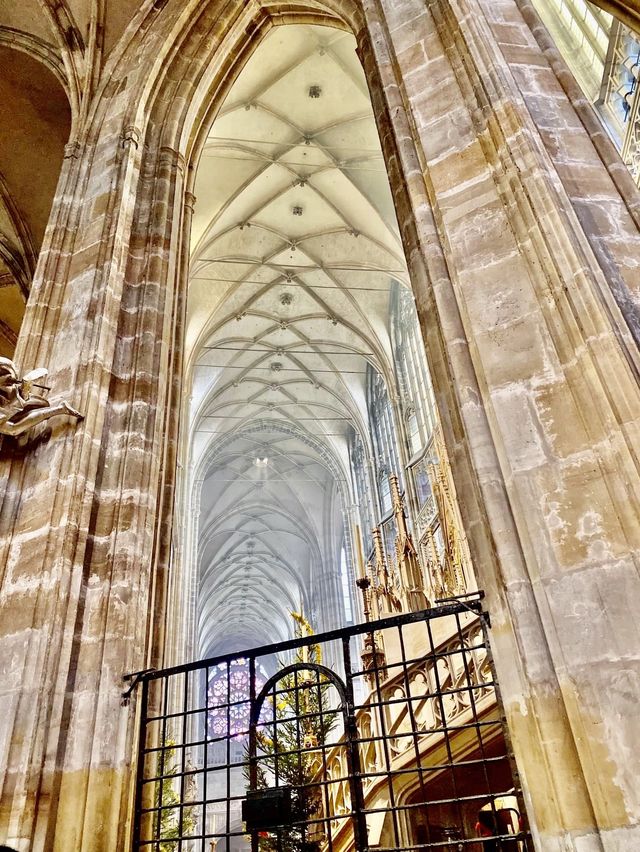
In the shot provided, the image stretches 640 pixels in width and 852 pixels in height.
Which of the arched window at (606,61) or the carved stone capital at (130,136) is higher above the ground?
the arched window at (606,61)

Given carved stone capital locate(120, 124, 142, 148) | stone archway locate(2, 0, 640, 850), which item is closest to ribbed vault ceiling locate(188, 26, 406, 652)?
carved stone capital locate(120, 124, 142, 148)

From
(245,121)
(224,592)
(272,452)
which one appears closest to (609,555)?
(245,121)

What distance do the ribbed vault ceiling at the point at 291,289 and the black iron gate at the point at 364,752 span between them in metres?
10.00

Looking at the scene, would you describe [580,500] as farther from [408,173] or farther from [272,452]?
[272,452]

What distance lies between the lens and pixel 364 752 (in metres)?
7.29

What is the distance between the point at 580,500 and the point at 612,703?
0.89 m

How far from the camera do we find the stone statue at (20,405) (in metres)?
4.96

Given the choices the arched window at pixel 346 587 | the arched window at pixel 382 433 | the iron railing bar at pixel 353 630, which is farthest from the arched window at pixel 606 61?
the arched window at pixel 346 587

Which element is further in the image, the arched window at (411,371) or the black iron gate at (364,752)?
the arched window at (411,371)

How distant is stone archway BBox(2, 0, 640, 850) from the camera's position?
2865 mm

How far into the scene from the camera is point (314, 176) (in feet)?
46.6

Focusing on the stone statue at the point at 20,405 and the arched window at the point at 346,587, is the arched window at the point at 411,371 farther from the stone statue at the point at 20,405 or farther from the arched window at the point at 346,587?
the stone statue at the point at 20,405

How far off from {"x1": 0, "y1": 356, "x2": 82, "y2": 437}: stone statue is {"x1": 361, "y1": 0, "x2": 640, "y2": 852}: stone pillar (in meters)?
2.94

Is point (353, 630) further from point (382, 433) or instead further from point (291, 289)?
point (382, 433)
